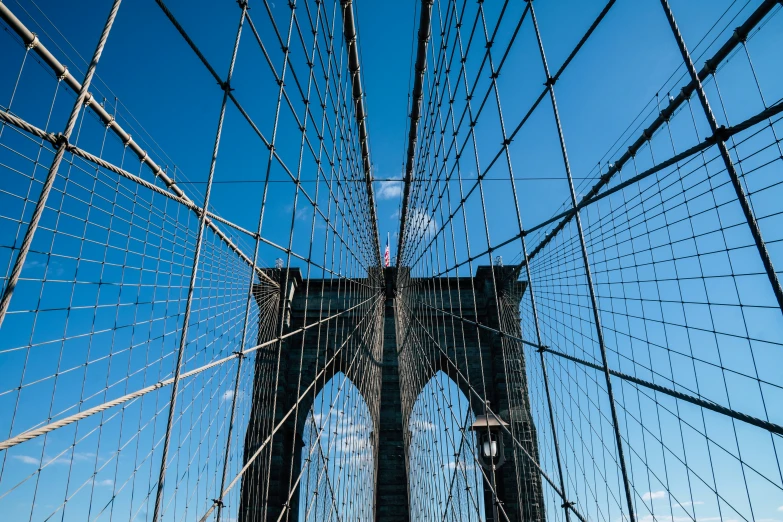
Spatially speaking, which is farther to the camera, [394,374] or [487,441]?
[394,374]

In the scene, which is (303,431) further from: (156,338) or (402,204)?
(156,338)

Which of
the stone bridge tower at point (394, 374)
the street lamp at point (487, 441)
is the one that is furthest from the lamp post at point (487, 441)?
the stone bridge tower at point (394, 374)

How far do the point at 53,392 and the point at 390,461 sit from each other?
35.3ft

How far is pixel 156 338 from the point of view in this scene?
4.28 metres

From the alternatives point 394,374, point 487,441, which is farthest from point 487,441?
point 394,374

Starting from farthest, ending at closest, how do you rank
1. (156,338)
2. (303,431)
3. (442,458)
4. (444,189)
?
(303,431) → (444,189) → (442,458) → (156,338)

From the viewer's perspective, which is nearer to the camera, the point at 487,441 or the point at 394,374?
the point at 487,441

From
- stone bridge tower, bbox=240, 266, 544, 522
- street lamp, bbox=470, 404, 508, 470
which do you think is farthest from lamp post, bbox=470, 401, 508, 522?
stone bridge tower, bbox=240, 266, 544, 522

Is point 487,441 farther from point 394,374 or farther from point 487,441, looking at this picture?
point 394,374

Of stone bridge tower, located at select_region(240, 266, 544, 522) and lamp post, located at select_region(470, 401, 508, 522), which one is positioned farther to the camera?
stone bridge tower, located at select_region(240, 266, 544, 522)

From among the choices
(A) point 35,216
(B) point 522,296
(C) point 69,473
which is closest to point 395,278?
(B) point 522,296

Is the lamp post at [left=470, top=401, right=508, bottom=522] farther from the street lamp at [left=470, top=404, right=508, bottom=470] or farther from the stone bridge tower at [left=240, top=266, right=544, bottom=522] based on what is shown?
the stone bridge tower at [left=240, top=266, right=544, bottom=522]

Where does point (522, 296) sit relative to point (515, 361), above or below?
above

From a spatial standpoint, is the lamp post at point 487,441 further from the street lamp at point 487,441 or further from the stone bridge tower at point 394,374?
the stone bridge tower at point 394,374
